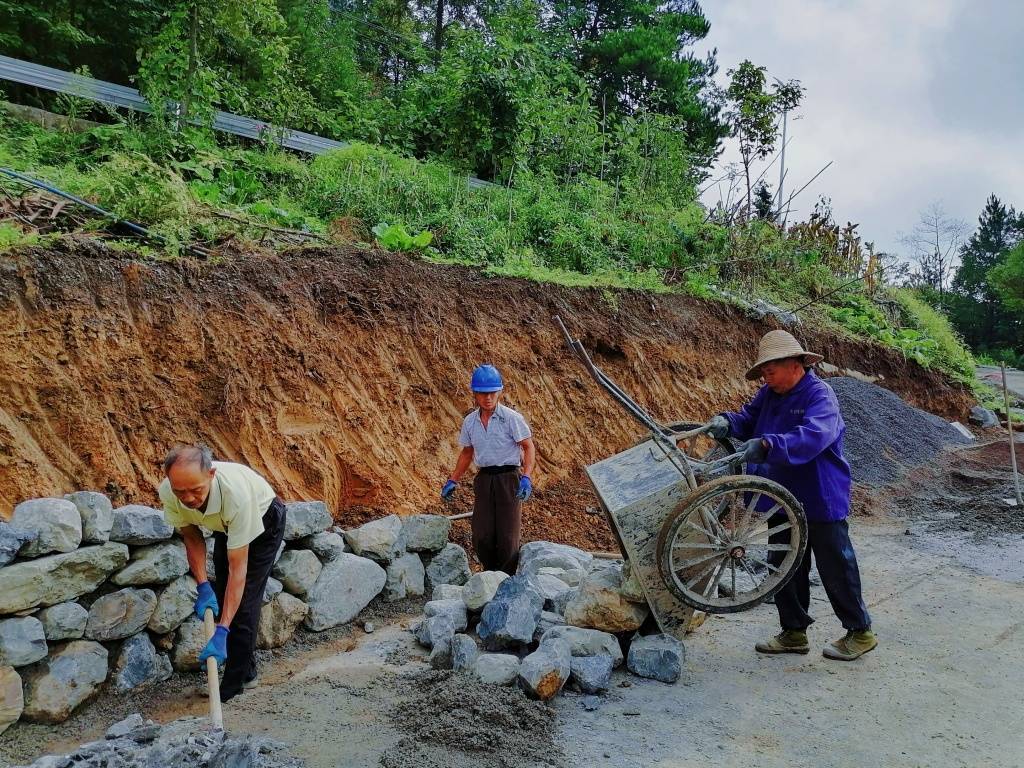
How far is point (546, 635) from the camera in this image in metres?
4.42

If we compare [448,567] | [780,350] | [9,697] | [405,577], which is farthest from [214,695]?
[780,350]

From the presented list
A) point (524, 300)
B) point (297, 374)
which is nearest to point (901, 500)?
Result: point (524, 300)

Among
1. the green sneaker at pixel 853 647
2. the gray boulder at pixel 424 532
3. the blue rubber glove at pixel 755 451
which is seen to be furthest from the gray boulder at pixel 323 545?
the green sneaker at pixel 853 647

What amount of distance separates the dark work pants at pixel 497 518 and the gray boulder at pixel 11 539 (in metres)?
2.96

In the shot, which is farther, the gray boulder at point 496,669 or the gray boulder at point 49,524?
the gray boulder at point 496,669

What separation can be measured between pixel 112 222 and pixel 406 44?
17.7 metres

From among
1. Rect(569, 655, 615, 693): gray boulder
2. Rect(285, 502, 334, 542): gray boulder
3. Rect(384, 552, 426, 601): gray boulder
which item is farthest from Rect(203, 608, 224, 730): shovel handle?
Rect(384, 552, 426, 601): gray boulder

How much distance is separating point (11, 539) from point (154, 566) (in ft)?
2.40

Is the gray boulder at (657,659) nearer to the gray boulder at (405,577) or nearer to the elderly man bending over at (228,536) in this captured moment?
the gray boulder at (405,577)

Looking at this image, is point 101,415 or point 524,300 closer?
point 101,415

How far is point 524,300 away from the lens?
8.49 metres

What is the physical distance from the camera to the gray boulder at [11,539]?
146 inches

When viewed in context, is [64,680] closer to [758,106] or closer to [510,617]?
[510,617]

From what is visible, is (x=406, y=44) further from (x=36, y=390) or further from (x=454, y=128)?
(x=36, y=390)
